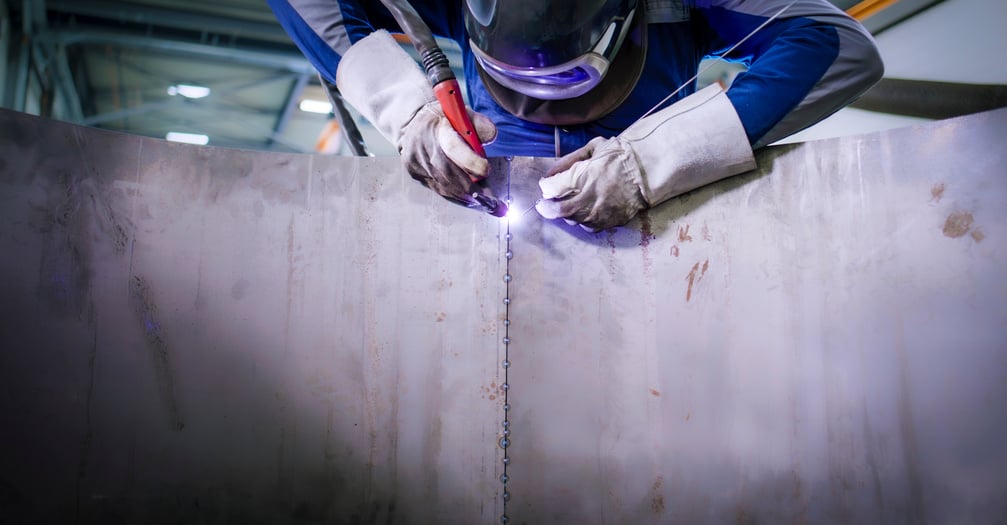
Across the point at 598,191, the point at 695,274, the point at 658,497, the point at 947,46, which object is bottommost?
the point at 658,497

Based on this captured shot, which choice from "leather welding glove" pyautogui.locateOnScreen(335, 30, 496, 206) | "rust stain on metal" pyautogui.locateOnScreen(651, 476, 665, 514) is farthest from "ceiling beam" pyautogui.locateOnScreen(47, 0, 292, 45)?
"rust stain on metal" pyautogui.locateOnScreen(651, 476, 665, 514)

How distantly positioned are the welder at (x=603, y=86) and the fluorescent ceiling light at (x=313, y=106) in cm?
339

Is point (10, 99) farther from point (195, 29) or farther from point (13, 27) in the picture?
point (195, 29)

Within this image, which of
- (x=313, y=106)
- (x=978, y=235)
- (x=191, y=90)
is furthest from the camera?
(x=313, y=106)

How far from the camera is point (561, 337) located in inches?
34.9

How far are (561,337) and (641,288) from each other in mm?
129

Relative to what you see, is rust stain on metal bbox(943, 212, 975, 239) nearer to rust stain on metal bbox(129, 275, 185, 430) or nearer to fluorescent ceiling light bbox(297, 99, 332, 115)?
rust stain on metal bbox(129, 275, 185, 430)

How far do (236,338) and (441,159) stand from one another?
14.6 inches

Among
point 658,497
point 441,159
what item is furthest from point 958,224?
point 441,159

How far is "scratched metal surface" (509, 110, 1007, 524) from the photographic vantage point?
75 centimetres

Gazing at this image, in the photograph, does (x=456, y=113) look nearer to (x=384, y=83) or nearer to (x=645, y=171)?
(x=384, y=83)

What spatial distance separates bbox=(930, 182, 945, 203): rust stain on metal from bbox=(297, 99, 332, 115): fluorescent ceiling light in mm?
4063

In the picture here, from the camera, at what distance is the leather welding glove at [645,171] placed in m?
0.87

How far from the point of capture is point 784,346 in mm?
833
